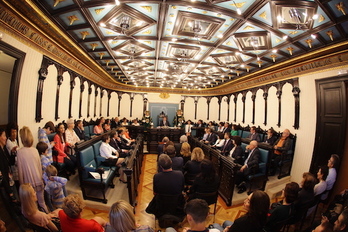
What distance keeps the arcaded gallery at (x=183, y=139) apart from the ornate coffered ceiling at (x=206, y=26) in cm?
3

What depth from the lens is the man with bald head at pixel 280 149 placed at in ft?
17.5

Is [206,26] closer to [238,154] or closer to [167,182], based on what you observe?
[238,154]

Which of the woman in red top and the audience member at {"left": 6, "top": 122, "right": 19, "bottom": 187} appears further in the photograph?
the woman in red top

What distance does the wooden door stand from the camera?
14.6ft

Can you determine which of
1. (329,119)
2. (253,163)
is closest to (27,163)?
(253,163)

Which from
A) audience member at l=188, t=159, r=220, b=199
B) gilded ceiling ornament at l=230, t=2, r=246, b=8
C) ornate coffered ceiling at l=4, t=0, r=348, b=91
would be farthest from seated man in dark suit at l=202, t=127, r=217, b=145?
gilded ceiling ornament at l=230, t=2, r=246, b=8

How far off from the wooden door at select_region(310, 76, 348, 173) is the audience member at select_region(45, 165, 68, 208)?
634cm

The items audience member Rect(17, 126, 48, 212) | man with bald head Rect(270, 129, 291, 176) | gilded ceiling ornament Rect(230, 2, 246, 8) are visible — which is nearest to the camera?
audience member Rect(17, 126, 48, 212)

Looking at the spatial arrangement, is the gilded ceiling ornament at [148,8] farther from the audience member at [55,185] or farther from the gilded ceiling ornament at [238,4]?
the audience member at [55,185]

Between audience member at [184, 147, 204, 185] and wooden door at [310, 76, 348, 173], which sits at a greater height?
wooden door at [310, 76, 348, 173]

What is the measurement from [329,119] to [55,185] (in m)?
6.68

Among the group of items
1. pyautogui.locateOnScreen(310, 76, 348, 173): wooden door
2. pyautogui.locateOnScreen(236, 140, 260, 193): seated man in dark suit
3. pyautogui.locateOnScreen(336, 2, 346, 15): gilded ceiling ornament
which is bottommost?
pyautogui.locateOnScreen(236, 140, 260, 193): seated man in dark suit

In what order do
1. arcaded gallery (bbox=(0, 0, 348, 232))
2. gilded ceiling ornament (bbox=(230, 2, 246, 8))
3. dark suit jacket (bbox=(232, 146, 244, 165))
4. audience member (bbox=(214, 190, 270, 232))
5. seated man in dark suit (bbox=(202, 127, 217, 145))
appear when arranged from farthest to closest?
seated man in dark suit (bbox=(202, 127, 217, 145))
dark suit jacket (bbox=(232, 146, 244, 165))
gilded ceiling ornament (bbox=(230, 2, 246, 8))
arcaded gallery (bbox=(0, 0, 348, 232))
audience member (bbox=(214, 190, 270, 232))

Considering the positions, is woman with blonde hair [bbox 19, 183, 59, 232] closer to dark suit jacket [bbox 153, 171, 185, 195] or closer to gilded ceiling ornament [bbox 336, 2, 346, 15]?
dark suit jacket [bbox 153, 171, 185, 195]
